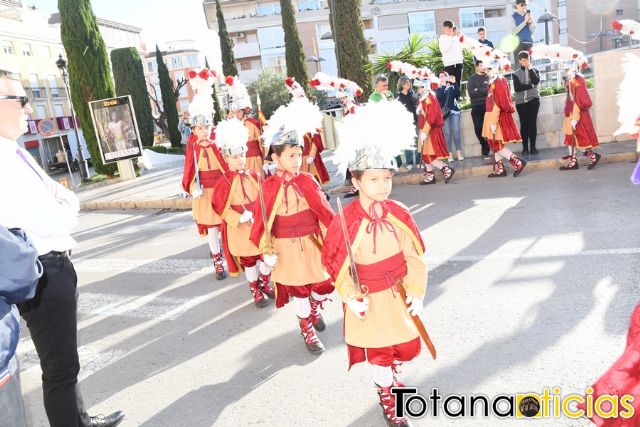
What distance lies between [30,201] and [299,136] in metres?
2.35

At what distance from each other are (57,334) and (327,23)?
47.9 metres

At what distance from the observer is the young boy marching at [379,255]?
316cm

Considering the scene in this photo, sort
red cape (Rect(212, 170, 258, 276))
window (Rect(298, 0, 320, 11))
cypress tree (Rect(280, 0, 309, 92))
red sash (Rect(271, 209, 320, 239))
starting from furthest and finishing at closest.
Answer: window (Rect(298, 0, 320, 11)) → cypress tree (Rect(280, 0, 309, 92)) → red cape (Rect(212, 170, 258, 276)) → red sash (Rect(271, 209, 320, 239))

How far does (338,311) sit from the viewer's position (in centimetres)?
516

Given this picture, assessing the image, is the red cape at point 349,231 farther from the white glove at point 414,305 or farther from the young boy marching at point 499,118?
the young boy marching at point 499,118

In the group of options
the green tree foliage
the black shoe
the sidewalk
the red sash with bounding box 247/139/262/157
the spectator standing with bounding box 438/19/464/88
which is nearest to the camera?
the black shoe

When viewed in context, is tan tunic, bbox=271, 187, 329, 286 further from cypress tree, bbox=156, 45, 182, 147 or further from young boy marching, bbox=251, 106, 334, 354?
cypress tree, bbox=156, 45, 182, 147

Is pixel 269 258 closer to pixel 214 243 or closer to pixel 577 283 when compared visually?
pixel 214 243

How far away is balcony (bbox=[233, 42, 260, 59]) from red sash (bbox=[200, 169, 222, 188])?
1710 inches

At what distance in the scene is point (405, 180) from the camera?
11.0 meters

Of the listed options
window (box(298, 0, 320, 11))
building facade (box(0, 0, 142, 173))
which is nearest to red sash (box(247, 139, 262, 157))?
building facade (box(0, 0, 142, 173))

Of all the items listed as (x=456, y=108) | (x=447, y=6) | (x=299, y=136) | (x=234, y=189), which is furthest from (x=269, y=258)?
(x=447, y=6)

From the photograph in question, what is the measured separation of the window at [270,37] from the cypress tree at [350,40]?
1386 inches

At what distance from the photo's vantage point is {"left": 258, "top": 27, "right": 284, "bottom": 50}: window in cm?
4722
